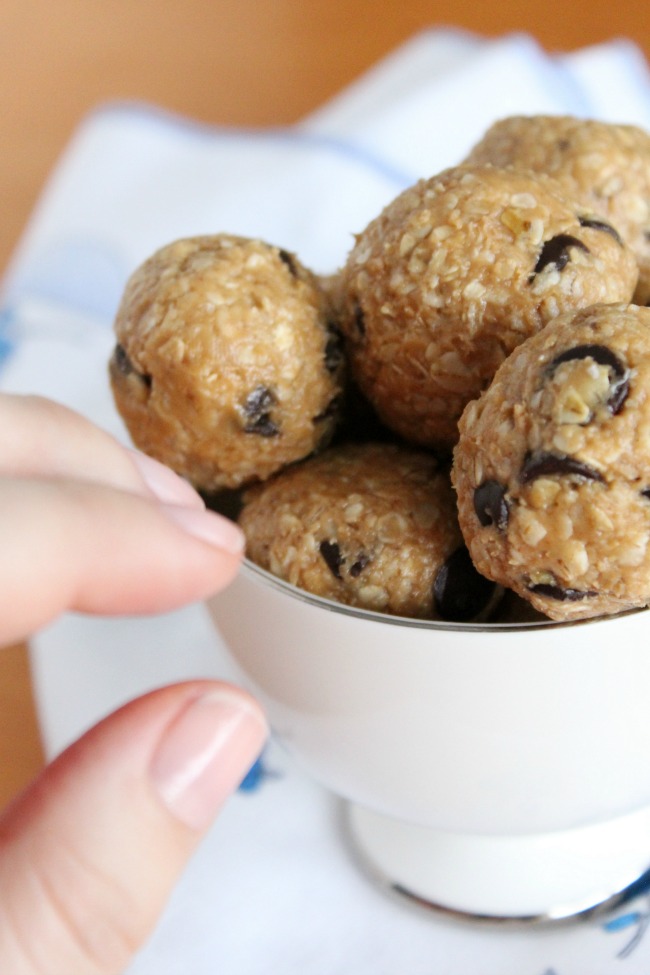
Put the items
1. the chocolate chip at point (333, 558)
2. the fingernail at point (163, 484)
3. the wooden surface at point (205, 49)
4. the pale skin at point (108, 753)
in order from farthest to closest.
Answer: the wooden surface at point (205, 49)
the chocolate chip at point (333, 558)
the fingernail at point (163, 484)
the pale skin at point (108, 753)

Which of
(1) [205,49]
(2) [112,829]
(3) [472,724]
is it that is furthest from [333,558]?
(1) [205,49]

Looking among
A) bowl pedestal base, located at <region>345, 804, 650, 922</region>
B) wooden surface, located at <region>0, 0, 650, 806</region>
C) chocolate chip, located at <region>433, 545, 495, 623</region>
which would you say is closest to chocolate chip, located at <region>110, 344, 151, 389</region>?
chocolate chip, located at <region>433, 545, 495, 623</region>

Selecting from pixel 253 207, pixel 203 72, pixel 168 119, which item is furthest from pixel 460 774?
pixel 203 72

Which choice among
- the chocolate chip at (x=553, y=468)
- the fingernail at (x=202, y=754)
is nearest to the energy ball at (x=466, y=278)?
the chocolate chip at (x=553, y=468)

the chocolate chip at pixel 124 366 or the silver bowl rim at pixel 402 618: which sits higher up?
the chocolate chip at pixel 124 366

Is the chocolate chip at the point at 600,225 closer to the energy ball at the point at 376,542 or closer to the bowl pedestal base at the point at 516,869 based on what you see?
the energy ball at the point at 376,542

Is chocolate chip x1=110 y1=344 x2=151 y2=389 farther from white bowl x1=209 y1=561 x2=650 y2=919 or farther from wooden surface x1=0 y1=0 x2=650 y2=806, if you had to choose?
wooden surface x1=0 y1=0 x2=650 y2=806

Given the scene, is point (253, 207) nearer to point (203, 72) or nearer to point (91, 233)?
point (91, 233)
